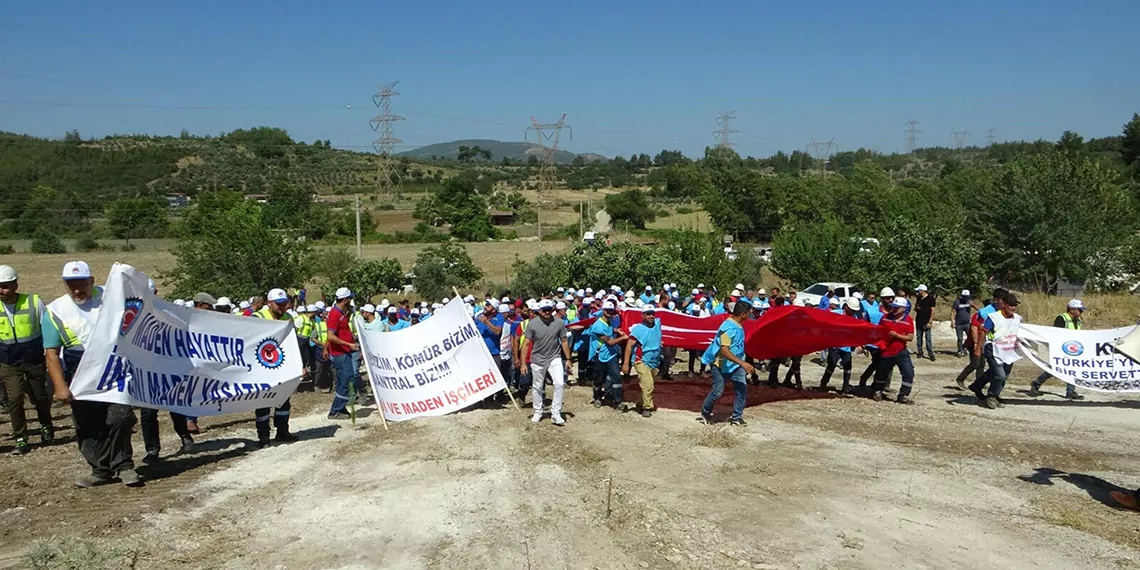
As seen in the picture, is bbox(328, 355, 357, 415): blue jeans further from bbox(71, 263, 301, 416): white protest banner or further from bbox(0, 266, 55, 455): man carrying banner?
bbox(0, 266, 55, 455): man carrying banner

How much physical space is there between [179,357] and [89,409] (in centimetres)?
108

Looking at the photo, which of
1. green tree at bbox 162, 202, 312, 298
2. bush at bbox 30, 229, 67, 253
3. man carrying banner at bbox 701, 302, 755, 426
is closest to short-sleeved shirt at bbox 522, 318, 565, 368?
man carrying banner at bbox 701, 302, 755, 426

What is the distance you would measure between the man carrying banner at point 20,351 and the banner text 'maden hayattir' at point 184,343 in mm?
1496

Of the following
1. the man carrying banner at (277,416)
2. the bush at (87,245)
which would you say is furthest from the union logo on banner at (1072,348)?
the bush at (87,245)

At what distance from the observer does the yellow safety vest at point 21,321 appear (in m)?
9.50

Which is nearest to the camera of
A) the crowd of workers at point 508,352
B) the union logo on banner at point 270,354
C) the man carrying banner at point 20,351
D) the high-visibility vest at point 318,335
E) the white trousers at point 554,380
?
the crowd of workers at point 508,352

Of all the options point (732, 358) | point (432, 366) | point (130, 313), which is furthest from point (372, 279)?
point (130, 313)

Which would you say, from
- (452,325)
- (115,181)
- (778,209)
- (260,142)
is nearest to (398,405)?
(452,325)

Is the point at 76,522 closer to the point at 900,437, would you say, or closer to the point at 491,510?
the point at 491,510

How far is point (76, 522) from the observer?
7.60 m

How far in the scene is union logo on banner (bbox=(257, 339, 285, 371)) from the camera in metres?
10.1

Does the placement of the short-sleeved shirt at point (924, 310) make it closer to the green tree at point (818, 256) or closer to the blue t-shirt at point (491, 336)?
the green tree at point (818, 256)

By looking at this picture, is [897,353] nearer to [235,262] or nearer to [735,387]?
[735,387]

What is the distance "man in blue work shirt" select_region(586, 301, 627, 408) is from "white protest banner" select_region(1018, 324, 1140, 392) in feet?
20.3
